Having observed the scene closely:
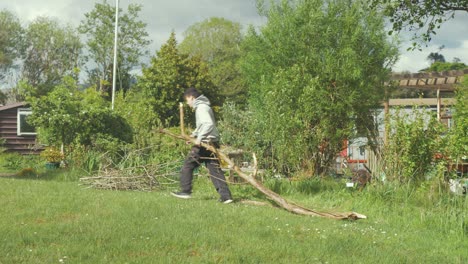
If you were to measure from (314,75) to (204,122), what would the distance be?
443cm

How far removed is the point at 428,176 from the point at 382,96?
3764mm

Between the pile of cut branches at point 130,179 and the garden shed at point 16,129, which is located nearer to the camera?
the pile of cut branches at point 130,179

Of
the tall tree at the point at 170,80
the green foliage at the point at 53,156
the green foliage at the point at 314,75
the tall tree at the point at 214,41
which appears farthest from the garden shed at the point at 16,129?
the tall tree at the point at 214,41

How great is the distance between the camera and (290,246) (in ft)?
18.7

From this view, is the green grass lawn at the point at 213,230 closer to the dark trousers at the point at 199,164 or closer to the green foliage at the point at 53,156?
the dark trousers at the point at 199,164

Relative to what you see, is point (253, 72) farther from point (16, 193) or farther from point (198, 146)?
point (16, 193)

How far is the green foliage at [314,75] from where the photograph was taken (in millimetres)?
11680

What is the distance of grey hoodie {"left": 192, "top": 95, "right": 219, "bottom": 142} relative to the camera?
912 cm

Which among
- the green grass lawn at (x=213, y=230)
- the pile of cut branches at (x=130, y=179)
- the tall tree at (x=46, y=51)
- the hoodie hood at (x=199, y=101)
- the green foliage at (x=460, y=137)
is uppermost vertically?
the tall tree at (x=46, y=51)

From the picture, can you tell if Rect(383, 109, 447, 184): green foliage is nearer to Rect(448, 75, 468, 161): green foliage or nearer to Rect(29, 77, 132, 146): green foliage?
Rect(448, 75, 468, 161): green foliage

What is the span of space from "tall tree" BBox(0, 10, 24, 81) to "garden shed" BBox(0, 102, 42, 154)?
25816 millimetres

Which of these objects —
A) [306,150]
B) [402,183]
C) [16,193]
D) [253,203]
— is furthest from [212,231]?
[306,150]

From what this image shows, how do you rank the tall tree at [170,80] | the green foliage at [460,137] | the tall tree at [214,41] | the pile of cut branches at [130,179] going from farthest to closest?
1. the tall tree at [214,41]
2. the tall tree at [170,80]
3. the pile of cut branches at [130,179]
4. the green foliage at [460,137]

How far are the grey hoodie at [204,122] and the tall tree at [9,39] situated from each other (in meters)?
46.3
